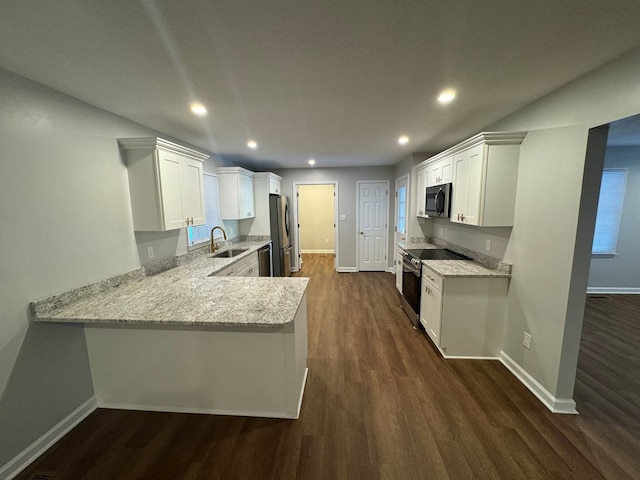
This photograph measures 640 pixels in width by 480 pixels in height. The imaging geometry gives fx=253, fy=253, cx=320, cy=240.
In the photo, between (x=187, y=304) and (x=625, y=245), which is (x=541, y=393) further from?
(x=625, y=245)

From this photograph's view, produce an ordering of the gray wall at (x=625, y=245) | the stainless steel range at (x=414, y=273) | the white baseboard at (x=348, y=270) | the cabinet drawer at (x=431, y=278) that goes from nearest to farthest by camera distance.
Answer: the cabinet drawer at (x=431, y=278) → the stainless steel range at (x=414, y=273) → the gray wall at (x=625, y=245) → the white baseboard at (x=348, y=270)

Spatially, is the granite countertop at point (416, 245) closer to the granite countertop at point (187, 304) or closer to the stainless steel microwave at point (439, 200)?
the stainless steel microwave at point (439, 200)

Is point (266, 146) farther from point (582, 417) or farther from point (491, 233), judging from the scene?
point (582, 417)

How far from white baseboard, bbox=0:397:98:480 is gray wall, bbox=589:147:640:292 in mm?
6728

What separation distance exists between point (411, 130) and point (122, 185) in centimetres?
301

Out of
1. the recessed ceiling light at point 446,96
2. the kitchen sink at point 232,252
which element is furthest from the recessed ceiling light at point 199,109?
the kitchen sink at point 232,252

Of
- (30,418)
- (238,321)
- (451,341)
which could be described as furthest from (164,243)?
(451,341)

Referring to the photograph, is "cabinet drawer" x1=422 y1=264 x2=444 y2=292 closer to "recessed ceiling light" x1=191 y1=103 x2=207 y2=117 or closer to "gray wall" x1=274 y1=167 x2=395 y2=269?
"recessed ceiling light" x1=191 y1=103 x2=207 y2=117

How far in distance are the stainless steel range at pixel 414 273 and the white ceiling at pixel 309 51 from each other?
65.7 inches

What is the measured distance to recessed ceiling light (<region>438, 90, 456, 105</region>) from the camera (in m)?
1.91

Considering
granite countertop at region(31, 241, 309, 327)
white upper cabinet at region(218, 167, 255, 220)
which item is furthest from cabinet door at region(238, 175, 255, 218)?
granite countertop at region(31, 241, 309, 327)

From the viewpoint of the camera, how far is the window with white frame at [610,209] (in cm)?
397

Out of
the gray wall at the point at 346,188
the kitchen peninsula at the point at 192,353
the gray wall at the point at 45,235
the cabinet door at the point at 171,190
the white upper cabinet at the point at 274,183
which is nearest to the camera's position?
the gray wall at the point at 45,235

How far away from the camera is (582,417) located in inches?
73.2
